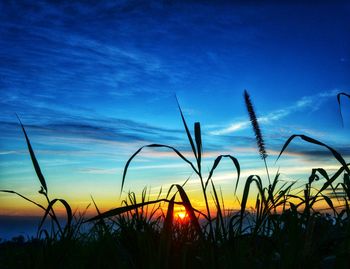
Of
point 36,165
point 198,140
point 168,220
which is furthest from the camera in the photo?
point 36,165

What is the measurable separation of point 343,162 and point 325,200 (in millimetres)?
1667

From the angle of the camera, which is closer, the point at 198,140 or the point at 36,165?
the point at 198,140

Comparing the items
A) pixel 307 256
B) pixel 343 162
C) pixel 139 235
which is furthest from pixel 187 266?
pixel 343 162

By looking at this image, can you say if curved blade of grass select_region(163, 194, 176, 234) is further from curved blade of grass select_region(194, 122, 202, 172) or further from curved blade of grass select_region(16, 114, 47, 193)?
curved blade of grass select_region(16, 114, 47, 193)

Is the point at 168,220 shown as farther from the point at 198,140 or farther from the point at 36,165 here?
the point at 36,165

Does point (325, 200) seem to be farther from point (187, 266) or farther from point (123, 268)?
point (123, 268)

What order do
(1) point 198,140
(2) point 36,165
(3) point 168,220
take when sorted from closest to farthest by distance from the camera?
(3) point 168,220
(1) point 198,140
(2) point 36,165

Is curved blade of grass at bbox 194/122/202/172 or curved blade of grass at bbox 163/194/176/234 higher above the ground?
curved blade of grass at bbox 194/122/202/172

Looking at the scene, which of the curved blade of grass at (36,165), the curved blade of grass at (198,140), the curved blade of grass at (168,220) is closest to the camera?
the curved blade of grass at (168,220)

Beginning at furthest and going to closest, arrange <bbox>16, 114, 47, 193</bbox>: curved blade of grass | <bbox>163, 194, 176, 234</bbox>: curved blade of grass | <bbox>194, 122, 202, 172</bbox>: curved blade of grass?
<bbox>16, 114, 47, 193</bbox>: curved blade of grass
<bbox>194, 122, 202, 172</bbox>: curved blade of grass
<bbox>163, 194, 176, 234</bbox>: curved blade of grass

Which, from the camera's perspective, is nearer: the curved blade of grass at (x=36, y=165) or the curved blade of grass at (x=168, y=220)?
the curved blade of grass at (x=168, y=220)

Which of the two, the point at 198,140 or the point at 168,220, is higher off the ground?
the point at 198,140

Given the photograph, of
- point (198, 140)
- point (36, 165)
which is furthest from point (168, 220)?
point (36, 165)

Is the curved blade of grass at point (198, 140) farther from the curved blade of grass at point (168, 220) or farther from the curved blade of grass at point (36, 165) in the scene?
the curved blade of grass at point (36, 165)
